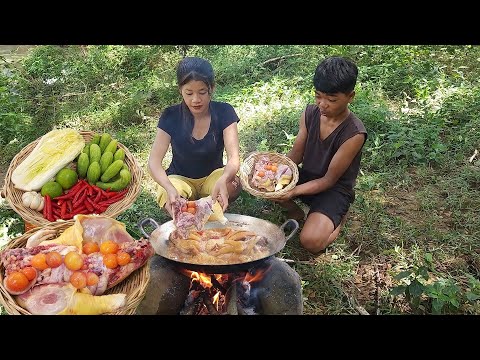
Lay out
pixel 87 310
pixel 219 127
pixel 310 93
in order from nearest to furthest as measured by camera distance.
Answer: pixel 87 310 → pixel 219 127 → pixel 310 93

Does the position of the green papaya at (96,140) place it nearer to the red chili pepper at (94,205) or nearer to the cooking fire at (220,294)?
the red chili pepper at (94,205)

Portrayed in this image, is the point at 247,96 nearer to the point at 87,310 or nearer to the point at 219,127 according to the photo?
the point at 219,127

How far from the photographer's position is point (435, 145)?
428 cm

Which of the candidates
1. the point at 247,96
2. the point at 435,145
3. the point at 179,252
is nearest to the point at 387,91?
the point at 435,145

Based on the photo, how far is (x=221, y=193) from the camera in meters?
2.86

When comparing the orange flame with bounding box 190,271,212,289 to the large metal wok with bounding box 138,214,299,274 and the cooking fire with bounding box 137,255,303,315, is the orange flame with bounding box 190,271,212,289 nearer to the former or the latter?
the cooking fire with bounding box 137,255,303,315

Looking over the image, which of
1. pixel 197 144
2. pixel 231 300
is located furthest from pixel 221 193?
pixel 231 300

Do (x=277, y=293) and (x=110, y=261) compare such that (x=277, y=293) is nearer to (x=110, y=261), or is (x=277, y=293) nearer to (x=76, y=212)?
(x=110, y=261)

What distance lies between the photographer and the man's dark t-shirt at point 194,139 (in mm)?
2912

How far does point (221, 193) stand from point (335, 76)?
93 cm

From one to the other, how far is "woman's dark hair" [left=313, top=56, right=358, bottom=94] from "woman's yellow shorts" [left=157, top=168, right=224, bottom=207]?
2.62 feet

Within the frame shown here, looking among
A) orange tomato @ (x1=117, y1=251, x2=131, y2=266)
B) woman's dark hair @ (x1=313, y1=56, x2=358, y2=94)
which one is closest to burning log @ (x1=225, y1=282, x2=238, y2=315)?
orange tomato @ (x1=117, y1=251, x2=131, y2=266)
